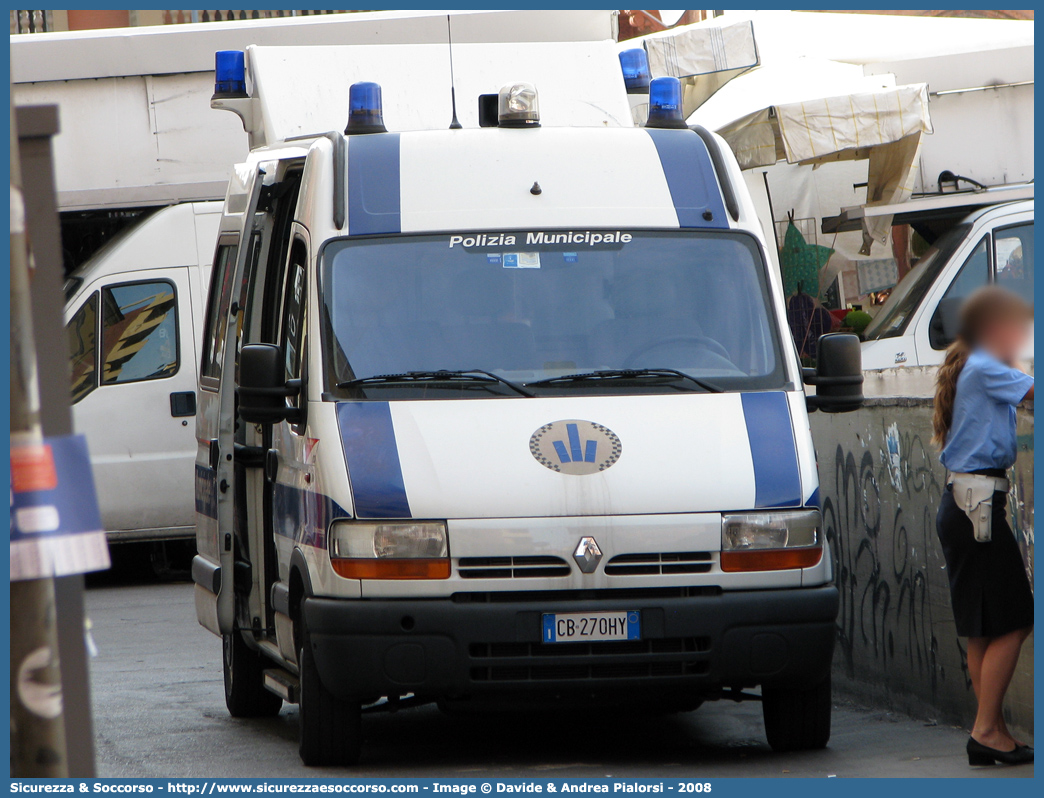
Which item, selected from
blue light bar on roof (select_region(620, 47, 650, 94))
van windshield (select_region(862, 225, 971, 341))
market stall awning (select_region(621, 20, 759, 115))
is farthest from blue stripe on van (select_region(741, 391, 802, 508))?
market stall awning (select_region(621, 20, 759, 115))

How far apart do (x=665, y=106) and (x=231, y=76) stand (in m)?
2.56

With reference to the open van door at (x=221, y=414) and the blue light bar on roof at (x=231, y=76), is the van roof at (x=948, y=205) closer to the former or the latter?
the blue light bar on roof at (x=231, y=76)

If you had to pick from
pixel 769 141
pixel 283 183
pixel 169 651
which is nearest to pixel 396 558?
pixel 283 183

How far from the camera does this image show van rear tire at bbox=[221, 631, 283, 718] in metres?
8.01

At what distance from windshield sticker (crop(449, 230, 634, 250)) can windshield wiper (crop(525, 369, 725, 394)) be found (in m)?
0.62

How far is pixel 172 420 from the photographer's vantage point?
43.5 ft

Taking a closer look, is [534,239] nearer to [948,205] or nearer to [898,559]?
[898,559]

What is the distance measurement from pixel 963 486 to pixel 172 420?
8.56 meters

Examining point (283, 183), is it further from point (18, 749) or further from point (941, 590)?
point (18, 749)

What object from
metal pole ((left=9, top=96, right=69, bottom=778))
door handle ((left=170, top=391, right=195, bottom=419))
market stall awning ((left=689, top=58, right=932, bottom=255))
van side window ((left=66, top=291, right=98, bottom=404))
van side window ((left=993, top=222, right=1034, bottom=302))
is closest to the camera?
metal pole ((left=9, top=96, right=69, bottom=778))

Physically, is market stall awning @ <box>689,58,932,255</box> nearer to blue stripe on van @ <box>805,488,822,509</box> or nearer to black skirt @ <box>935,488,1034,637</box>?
Answer: blue stripe on van @ <box>805,488,822,509</box>

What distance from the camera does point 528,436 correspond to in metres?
6.15

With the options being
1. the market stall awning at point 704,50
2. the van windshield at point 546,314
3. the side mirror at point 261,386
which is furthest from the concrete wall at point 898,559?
the market stall awning at point 704,50

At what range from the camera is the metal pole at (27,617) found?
10.4 feet
